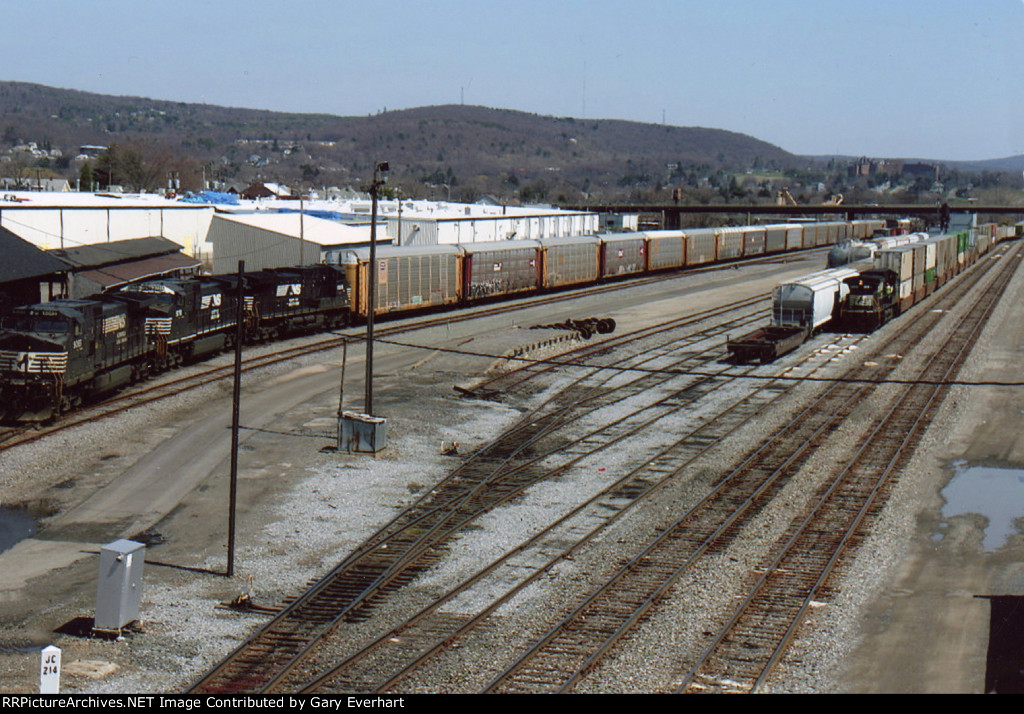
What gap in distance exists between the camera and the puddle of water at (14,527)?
21.2 meters

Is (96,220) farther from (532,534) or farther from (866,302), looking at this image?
(532,534)

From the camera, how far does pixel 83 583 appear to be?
1880 centimetres

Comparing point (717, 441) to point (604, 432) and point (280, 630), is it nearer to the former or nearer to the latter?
point (604, 432)

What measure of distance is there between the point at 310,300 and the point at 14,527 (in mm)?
26907

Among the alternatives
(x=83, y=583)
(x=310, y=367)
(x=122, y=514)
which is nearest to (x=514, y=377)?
(x=310, y=367)

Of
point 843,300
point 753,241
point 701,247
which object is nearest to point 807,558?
point 843,300

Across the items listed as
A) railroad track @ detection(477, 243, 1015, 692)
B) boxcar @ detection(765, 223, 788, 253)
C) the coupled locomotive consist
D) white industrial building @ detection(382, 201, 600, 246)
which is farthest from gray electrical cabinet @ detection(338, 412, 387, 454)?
boxcar @ detection(765, 223, 788, 253)

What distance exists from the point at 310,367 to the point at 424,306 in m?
14.5

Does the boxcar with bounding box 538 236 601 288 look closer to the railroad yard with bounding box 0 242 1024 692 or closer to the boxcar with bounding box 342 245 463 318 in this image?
the boxcar with bounding box 342 245 463 318

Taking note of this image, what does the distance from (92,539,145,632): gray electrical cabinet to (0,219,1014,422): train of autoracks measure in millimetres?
5633

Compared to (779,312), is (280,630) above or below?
below

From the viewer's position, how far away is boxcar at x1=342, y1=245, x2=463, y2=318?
5188 cm

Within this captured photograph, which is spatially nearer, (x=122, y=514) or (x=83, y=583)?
(x=83, y=583)

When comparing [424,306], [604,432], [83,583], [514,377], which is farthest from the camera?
[424,306]
